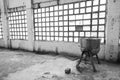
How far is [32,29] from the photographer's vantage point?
6867mm

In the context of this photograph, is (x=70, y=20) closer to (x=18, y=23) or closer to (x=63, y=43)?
(x=63, y=43)

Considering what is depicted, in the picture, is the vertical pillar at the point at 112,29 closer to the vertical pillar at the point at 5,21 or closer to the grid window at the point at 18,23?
the grid window at the point at 18,23

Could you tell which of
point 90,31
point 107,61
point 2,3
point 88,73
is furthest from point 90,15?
point 2,3

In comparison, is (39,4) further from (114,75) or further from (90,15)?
(114,75)

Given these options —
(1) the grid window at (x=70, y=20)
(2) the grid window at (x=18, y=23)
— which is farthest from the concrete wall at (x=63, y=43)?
(2) the grid window at (x=18, y=23)

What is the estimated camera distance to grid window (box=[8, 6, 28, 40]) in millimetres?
7312

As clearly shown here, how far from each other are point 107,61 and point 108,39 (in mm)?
1043

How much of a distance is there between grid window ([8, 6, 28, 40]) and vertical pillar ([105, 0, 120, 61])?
5.54 metres

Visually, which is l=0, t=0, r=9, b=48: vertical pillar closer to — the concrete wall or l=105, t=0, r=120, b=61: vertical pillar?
the concrete wall

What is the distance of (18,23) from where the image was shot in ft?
25.0

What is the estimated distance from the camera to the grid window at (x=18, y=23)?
24.0 ft

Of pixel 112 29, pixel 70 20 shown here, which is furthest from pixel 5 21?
pixel 112 29

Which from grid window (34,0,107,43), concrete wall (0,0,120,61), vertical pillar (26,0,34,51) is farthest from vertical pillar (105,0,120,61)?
vertical pillar (26,0,34,51)

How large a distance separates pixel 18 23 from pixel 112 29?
6.54 metres
